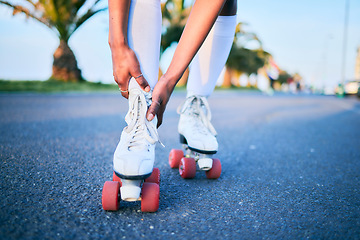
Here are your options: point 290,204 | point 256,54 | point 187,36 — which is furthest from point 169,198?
point 256,54

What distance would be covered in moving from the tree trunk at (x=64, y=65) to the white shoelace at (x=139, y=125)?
36.1 ft

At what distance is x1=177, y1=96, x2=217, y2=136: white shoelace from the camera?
1.44 m

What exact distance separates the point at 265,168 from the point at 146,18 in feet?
3.31

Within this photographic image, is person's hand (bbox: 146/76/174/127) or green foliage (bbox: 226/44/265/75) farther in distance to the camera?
green foliage (bbox: 226/44/265/75)

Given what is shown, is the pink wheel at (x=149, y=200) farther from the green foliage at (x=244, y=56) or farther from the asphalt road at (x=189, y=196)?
the green foliage at (x=244, y=56)

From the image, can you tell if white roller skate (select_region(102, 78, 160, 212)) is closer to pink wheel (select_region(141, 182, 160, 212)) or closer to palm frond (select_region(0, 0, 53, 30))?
pink wheel (select_region(141, 182, 160, 212))

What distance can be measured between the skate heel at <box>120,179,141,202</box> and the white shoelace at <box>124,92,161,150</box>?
147 millimetres

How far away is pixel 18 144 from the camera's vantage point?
1807 mm

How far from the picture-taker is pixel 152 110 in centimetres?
107

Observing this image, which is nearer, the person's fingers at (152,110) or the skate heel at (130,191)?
the skate heel at (130,191)

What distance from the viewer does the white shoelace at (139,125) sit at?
1.06 m

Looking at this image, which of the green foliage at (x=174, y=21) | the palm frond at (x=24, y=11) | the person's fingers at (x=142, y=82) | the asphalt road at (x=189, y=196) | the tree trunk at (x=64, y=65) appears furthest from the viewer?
the green foliage at (x=174, y=21)

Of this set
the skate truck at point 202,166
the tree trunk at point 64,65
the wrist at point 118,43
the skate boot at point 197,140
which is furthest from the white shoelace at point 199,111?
the tree trunk at point 64,65

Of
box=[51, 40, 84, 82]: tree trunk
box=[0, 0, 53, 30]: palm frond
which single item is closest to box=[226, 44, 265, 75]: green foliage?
box=[51, 40, 84, 82]: tree trunk
